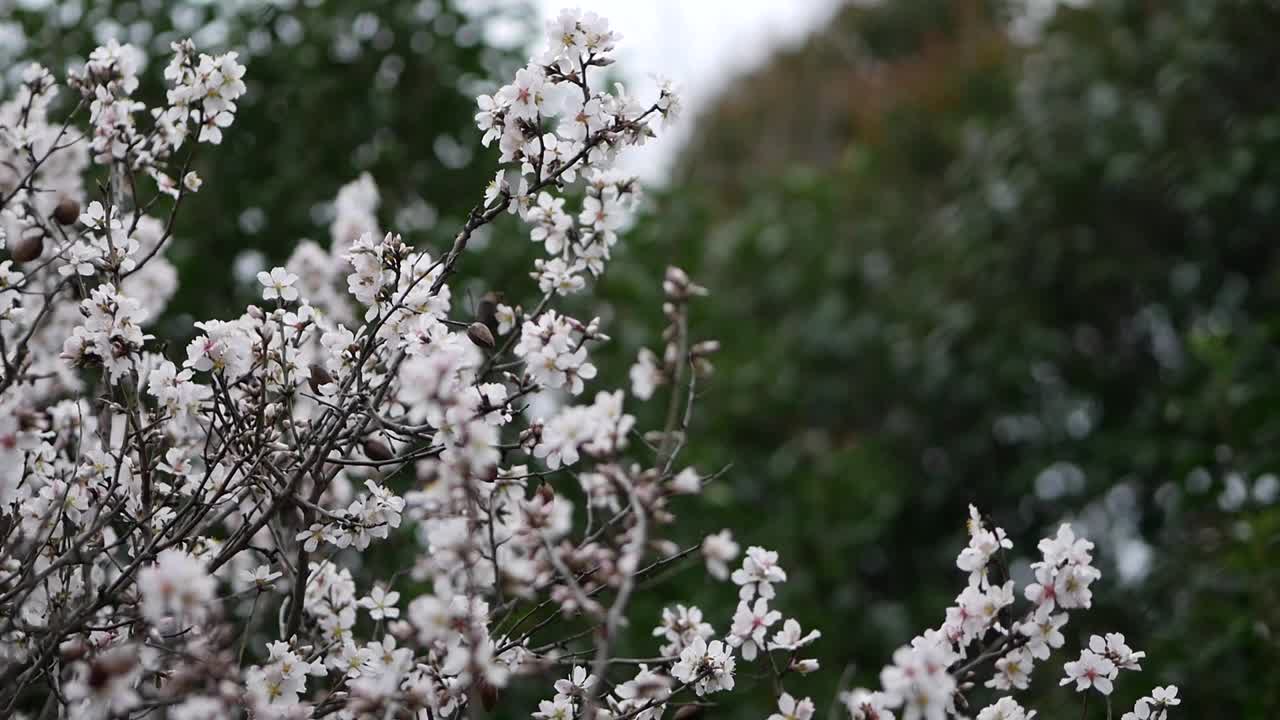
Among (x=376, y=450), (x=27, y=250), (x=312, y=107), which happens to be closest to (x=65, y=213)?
(x=27, y=250)

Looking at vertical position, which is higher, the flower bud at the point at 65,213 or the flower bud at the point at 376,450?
the flower bud at the point at 65,213

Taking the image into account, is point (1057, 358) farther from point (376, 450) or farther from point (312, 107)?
point (376, 450)

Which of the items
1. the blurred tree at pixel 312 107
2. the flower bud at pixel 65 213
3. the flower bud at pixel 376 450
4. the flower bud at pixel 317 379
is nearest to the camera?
the flower bud at pixel 376 450

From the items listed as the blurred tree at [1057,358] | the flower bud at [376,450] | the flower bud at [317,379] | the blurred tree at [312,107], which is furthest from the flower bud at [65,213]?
the blurred tree at [1057,358]

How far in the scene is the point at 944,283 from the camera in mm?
7906

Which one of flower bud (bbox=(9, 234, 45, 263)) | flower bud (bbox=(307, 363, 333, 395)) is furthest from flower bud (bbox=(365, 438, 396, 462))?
flower bud (bbox=(9, 234, 45, 263))

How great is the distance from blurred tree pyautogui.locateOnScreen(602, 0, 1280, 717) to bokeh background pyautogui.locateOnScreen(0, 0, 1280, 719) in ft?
0.07

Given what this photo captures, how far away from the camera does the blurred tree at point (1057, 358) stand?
5109mm

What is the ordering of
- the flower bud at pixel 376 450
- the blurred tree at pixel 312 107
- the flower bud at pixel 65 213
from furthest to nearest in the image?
the blurred tree at pixel 312 107
the flower bud at pixel 65 213
the flower bud at pixel 376 450

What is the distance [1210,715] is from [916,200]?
641 centimetres

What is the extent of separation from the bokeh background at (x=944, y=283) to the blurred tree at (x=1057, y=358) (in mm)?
21

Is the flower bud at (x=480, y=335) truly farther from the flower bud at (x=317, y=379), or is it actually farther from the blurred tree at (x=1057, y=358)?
the blurred tree at (x=1057, y=358)

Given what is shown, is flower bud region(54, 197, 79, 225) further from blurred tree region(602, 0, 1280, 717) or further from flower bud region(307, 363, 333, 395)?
blurred tree region(602, 0, 1280, 717)

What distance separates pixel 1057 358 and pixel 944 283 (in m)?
1.16
